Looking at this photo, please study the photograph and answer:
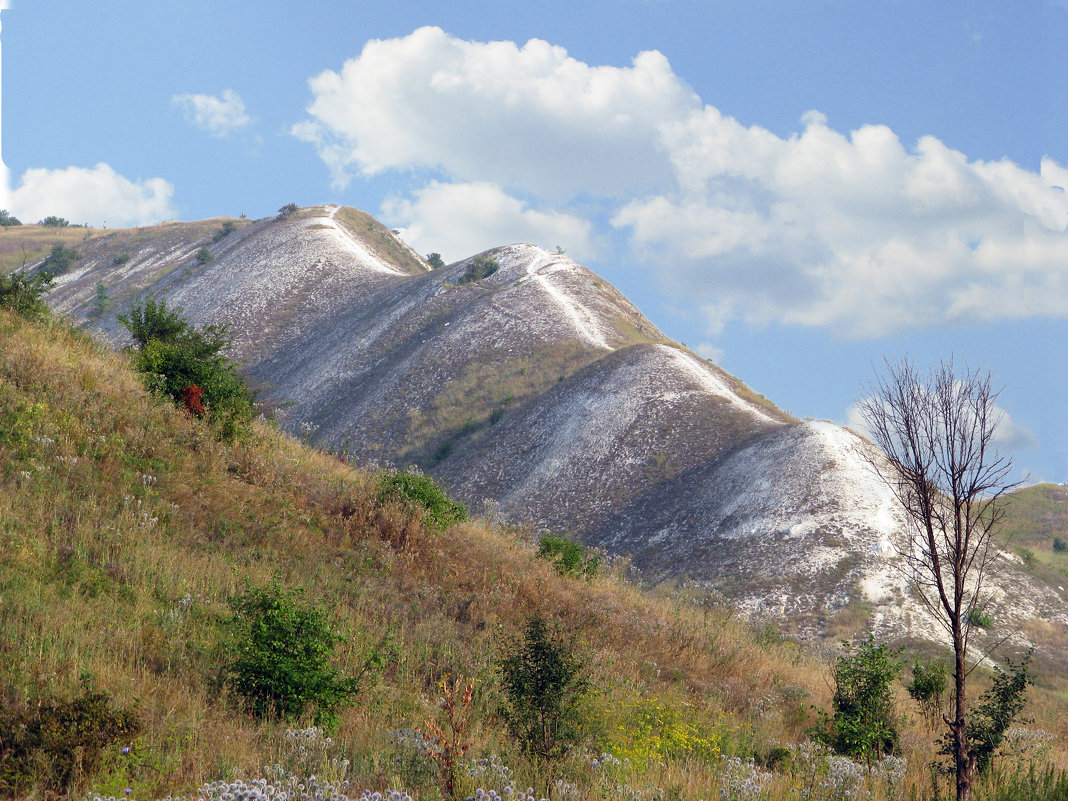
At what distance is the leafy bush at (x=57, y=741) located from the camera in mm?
4406

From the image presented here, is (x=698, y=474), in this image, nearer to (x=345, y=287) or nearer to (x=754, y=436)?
(x=754, y=436)

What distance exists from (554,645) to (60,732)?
3.70 meters

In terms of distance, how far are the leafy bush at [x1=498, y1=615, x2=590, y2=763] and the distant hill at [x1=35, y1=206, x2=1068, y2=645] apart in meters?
11.0

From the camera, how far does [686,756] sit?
7.17 meters

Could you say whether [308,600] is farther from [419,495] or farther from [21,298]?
[21,298]

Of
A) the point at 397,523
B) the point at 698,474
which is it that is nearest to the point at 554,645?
the point at 397,523

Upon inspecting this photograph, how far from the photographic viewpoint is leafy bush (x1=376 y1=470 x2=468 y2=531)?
13.0m

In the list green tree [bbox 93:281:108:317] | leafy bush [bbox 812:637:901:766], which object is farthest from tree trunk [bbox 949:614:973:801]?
green tree [bbox 93:281:108:317]

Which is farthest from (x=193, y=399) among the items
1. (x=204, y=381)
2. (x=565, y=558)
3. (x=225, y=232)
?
(x=225, y=232)

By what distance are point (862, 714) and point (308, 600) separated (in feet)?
23.6

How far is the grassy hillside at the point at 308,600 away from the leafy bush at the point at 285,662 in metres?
0.17

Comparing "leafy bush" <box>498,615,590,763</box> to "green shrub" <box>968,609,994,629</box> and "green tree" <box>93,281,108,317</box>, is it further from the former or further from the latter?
"green tree" <box>93,281,108,317</box>

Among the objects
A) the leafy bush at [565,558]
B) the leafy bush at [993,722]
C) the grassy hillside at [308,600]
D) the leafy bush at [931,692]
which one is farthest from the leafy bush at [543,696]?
the leafy bush at [931,692]

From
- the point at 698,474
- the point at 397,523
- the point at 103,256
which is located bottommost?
the point at 397,523
